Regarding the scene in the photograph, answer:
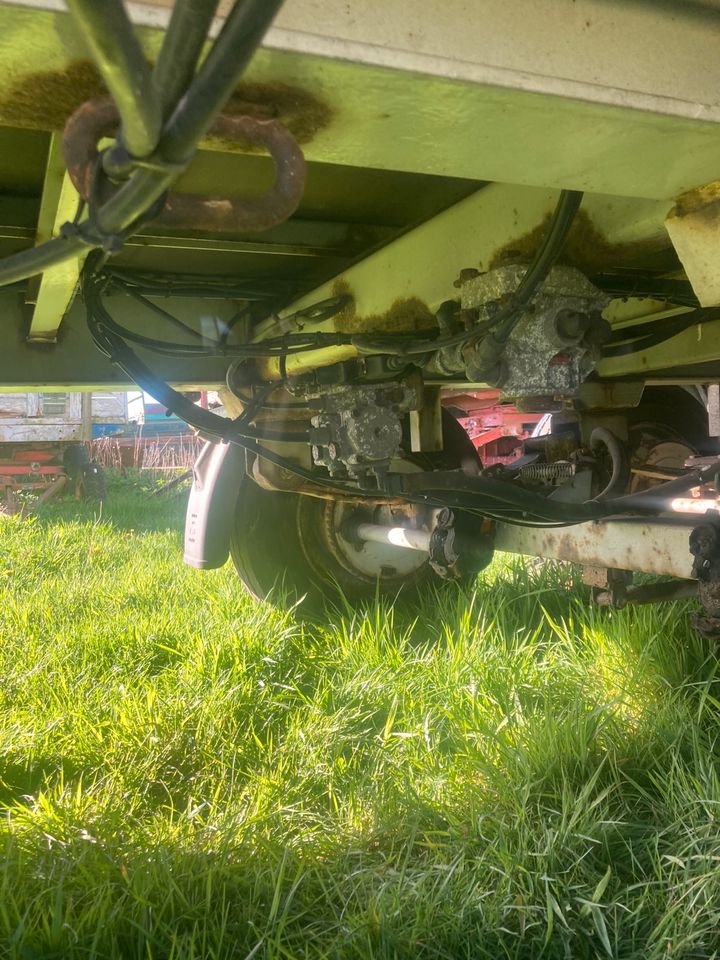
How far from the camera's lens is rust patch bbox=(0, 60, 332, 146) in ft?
2.54

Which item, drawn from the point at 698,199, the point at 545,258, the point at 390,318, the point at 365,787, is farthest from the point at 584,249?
the point at 365,787

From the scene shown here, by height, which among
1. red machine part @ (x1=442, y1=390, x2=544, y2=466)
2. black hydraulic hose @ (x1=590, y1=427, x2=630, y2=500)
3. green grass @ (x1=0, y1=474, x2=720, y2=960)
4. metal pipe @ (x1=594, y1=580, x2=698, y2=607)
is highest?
red machine part @ (x1=442, y1=390, x2=544, y2=466)

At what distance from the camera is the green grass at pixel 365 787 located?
4.69 ft

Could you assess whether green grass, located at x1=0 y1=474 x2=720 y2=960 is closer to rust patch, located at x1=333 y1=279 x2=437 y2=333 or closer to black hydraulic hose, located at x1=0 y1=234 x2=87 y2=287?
rust patch, located at x1=333 y1=279 x2=437 y2=333

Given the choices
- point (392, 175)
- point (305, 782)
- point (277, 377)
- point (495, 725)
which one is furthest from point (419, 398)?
point (305, 782)

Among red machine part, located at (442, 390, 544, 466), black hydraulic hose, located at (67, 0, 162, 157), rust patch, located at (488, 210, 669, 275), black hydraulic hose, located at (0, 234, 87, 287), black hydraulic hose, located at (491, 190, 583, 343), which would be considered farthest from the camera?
red machine part, located at (442, 390, 544, 466)

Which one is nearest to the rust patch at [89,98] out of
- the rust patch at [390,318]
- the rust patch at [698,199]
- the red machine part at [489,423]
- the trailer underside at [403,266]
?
the trailer underside at [403,266]

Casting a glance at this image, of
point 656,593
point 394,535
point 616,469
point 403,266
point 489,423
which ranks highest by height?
point 403,266

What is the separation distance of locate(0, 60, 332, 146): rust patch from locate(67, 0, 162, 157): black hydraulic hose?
0.63ft

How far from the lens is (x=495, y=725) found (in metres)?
2.09

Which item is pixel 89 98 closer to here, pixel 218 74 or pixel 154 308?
pixel 218 74

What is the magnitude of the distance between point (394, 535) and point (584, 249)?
50.9 inches

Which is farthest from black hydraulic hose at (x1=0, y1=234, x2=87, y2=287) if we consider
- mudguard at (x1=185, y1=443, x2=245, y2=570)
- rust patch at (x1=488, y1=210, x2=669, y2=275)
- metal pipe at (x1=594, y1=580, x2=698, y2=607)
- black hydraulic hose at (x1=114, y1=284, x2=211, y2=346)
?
mudguard at (x1=185, y1=443, x2=245, y2=570)

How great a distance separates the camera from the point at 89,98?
795mm
